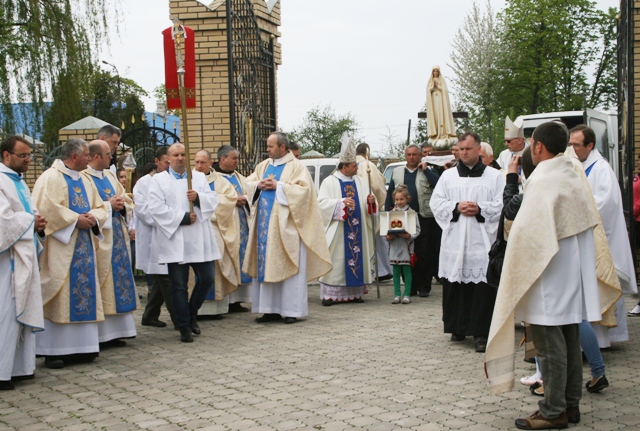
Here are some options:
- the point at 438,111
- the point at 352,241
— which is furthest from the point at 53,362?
the point at 438,111

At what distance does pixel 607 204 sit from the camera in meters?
7.24

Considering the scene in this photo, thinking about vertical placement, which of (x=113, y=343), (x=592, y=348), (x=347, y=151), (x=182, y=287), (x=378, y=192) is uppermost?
(x=347, y=151)

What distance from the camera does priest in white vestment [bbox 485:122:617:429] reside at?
5172mm

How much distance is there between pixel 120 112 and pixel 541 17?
2187 cm

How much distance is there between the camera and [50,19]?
18266 mm

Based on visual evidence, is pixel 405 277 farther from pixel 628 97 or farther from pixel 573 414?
pixel 573 414

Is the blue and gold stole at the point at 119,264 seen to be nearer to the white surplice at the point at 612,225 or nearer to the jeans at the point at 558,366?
the white surplice at the point at 612,225

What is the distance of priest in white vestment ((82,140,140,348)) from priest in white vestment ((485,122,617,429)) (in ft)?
13.6

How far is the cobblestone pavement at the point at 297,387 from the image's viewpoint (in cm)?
564

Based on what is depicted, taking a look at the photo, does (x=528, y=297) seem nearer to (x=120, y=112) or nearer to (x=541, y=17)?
(x=541, y=17)

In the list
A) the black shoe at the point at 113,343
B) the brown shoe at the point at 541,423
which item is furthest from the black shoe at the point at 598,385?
the black shoe at the point at 113,343

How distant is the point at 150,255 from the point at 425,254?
3857mm

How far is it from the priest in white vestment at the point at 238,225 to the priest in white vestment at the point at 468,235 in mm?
3252

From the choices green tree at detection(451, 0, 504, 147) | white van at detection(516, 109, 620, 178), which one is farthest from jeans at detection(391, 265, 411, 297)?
green tree at detection(451, 0, 504, 147)
